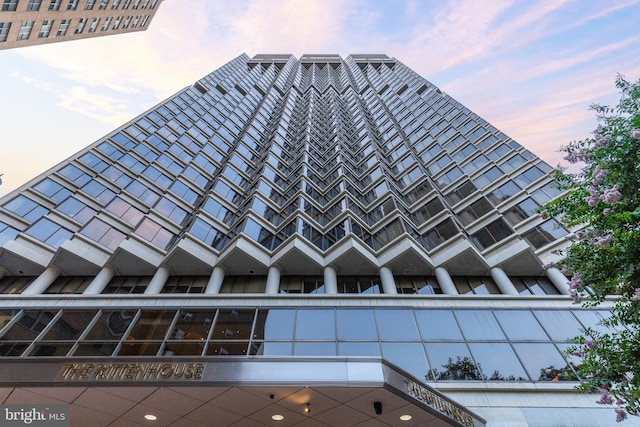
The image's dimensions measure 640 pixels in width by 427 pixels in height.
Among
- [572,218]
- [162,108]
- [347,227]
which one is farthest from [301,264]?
[162,108]

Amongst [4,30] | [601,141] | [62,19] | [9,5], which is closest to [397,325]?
[601,141]

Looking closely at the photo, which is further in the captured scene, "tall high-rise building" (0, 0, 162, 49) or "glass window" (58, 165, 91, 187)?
"tall high-rise building" (0, 0, 162, 49)

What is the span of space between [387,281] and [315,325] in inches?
352

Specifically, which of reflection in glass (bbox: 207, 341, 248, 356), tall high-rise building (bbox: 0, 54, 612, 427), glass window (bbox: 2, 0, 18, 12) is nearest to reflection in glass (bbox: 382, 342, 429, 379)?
tall high-rise building (bbox: 0, 54, 612, 427)

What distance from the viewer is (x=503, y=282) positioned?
23.0 metres

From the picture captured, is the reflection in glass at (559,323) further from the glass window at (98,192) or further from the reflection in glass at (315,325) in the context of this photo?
the glass window at (98,192)

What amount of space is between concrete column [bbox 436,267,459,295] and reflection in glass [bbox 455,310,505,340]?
5.14 meters

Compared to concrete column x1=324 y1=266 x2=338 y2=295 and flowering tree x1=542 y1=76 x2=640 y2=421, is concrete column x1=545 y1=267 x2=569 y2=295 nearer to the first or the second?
flowering tree x1=542 y1=76 x2=640 y2=421

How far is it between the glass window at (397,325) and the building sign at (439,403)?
4.42 meters

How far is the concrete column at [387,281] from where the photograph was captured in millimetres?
23241

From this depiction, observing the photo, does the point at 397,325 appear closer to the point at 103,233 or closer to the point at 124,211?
the point at 103,233

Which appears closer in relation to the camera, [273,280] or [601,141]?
[601,141]

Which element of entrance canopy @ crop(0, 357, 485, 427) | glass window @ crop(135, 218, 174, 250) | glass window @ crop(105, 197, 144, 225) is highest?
glass window @ crop(105, 197, 144, 225)

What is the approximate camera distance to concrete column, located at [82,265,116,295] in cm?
2294
